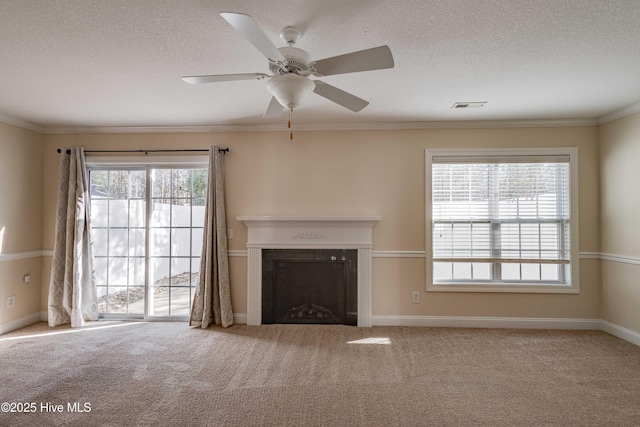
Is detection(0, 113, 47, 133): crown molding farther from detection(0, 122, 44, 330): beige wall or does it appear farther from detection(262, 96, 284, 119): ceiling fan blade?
detection(262, 96, 284, 119): ceiling fan blade

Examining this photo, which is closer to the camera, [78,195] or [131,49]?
[131,49]

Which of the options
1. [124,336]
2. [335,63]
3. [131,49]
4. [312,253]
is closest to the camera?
[335,63]

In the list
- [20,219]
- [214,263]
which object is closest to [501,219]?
[214,263]

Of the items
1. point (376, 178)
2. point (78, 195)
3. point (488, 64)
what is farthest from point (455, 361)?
point (78, 195)

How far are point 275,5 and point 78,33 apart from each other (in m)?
1.33

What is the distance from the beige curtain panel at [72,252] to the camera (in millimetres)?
3793

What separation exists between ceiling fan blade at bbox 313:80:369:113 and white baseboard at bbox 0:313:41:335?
4.53 metres

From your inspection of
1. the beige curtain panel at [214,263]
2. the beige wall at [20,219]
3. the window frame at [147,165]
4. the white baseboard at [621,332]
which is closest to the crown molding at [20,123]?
the beige wall at [20,219]

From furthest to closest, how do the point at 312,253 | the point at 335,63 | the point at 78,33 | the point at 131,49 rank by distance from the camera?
the point at 312,253, the point at 131,49, the point at 78,33, the point at 335,63

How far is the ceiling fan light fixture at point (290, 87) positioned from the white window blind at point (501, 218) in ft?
8.12

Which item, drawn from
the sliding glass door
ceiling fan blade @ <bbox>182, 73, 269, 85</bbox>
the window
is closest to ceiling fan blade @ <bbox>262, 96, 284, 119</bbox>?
ceiling fan blade @ <bbox>182, 73, 269, 85</bbox>

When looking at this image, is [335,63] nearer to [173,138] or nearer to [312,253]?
[312,253]

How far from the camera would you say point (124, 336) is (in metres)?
3.45

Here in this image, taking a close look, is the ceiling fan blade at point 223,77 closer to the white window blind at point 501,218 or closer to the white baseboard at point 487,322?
the white window blind at point 501,218
